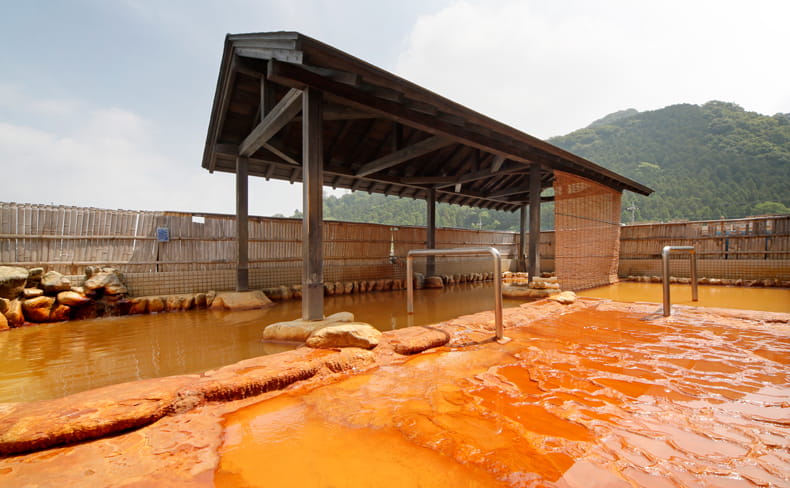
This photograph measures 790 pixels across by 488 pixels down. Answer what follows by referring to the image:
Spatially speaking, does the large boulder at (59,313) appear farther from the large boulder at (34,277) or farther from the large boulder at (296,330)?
the large boulder at (296,330)

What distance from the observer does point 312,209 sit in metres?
4.35

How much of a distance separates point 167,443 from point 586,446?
2.19m

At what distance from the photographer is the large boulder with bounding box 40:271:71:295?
543 centimetres

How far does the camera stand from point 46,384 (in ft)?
9.20

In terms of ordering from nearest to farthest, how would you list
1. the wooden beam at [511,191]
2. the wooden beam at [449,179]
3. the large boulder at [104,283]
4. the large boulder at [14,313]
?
the large boulder at [14,313] < the large boulder at [104,283] < the wooden beam at [449,179] < the wooden beam at [511,191]

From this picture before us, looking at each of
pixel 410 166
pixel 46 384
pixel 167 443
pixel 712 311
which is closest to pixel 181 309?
Answer: pixel 46 384

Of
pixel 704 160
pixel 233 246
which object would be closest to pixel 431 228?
pixel 233 246

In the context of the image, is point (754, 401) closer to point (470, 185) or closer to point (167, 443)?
point (167, 443)

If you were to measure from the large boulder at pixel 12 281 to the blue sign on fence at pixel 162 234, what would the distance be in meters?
2.10

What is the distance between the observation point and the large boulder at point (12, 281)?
498cm

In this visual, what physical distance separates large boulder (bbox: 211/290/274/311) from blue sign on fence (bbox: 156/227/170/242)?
1752 millimetres

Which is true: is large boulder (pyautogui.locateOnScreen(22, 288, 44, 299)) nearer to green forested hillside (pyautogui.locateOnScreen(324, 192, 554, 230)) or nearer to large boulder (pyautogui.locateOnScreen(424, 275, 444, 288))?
large boulder (pyautogui.locateOnScreen(424, 275, 444, 288))

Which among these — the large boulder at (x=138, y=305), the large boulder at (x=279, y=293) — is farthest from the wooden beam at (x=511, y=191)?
the large boulder at (x=138, y=305)

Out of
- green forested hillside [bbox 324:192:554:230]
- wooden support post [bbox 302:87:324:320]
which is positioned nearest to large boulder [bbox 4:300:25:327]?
wooden support post [bbox 302:87:324:320]
